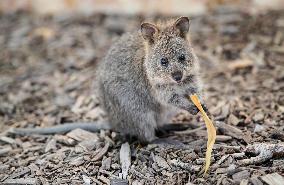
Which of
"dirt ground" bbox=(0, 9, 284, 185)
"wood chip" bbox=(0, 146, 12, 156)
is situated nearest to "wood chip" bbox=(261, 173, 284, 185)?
"dirt ground" bbox=(0, 9, 284, 185)

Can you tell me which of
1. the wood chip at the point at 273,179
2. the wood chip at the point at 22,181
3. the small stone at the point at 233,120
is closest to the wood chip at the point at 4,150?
the wood chip at the point at 22,181

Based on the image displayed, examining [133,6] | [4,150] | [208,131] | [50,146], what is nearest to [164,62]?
[208,131]

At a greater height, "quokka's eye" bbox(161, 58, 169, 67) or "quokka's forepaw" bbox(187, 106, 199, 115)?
"quokka's eye" bbox(161, 58, 169, 67)

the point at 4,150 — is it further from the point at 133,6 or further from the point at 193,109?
the point at 133,6

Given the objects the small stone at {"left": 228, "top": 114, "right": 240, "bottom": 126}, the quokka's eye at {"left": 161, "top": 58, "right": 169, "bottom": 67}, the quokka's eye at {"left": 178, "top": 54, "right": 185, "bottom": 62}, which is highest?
the quokka's eye at {"left": 178, "top": 54, "right": 185, "bottom": 62}

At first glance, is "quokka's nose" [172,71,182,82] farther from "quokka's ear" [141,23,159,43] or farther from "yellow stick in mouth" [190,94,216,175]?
"quokka's ear" [141,23,159,43]

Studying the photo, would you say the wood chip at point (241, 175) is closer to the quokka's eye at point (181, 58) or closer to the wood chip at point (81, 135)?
the quokka's eye at point (181, 58)

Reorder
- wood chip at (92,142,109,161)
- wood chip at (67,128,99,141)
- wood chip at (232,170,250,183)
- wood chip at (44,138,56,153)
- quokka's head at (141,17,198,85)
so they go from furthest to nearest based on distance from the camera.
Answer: wood chip at (67,128,99,141) → wood chip at (44,138,56,153) → wood chip at (92,142,109,161) → quokka's head at (141,17,198,85) → wood chip at (232,170,250,183)

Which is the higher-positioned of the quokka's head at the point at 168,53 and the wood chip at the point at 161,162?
the quokka's head at the point at 168,53
